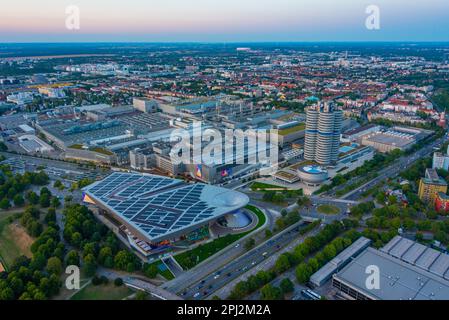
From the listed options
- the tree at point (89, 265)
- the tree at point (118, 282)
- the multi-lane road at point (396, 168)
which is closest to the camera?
the tree at point (118, 282)

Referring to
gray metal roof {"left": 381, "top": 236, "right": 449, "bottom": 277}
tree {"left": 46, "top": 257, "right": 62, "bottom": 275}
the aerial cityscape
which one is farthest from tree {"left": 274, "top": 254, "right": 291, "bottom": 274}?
tree {"left": 46, "top": 257, "right": 62, "bottom": 275}

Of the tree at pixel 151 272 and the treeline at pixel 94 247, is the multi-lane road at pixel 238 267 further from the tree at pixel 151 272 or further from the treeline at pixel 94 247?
the treeline at pixel 94 247

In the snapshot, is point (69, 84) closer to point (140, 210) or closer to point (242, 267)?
point (140, 210)

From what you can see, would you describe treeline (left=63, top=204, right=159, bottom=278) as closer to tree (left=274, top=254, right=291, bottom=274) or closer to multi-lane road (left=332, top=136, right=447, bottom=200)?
tree (left=274, top=254, right=291, bottom=274)

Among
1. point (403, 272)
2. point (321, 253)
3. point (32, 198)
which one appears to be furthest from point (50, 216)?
point (403, 272)

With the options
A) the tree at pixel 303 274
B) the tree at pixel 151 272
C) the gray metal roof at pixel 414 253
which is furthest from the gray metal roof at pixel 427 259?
the tree at pixel 151 272
